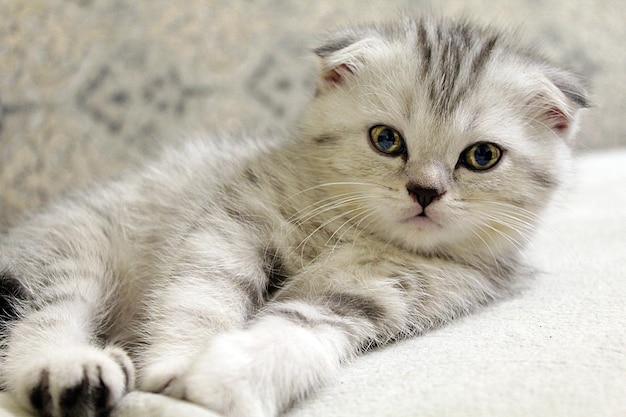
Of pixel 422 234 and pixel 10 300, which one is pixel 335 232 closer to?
pixel 422 234

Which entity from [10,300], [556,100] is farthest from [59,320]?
[556,100]

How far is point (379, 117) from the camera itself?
1106 mm

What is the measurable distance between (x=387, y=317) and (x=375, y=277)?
0.22ft

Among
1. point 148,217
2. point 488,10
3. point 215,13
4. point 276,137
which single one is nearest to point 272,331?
point 148,217

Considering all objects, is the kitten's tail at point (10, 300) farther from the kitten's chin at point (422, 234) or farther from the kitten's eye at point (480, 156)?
the kitten's eye at point (480, 156)

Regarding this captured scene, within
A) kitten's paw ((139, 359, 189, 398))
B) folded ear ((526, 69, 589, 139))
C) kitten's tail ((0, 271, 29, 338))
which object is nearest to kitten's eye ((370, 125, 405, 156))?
folded ear ((526, 69, 589, 139))

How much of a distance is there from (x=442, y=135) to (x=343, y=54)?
231 millimetres

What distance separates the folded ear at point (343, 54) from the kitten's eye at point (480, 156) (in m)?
0.24

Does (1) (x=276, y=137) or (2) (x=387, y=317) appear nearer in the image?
(2) (x=387, y=317)

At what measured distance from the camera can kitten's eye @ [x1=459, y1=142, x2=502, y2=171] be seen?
42.3 inches

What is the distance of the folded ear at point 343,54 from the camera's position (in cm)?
116

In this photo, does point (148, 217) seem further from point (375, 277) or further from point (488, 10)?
point (488, 10)

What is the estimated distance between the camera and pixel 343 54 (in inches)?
45.3

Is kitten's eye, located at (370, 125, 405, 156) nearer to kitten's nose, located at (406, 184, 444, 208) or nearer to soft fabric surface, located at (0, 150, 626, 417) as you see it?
kitten's nose, located at (406, 184, 444, 208)
